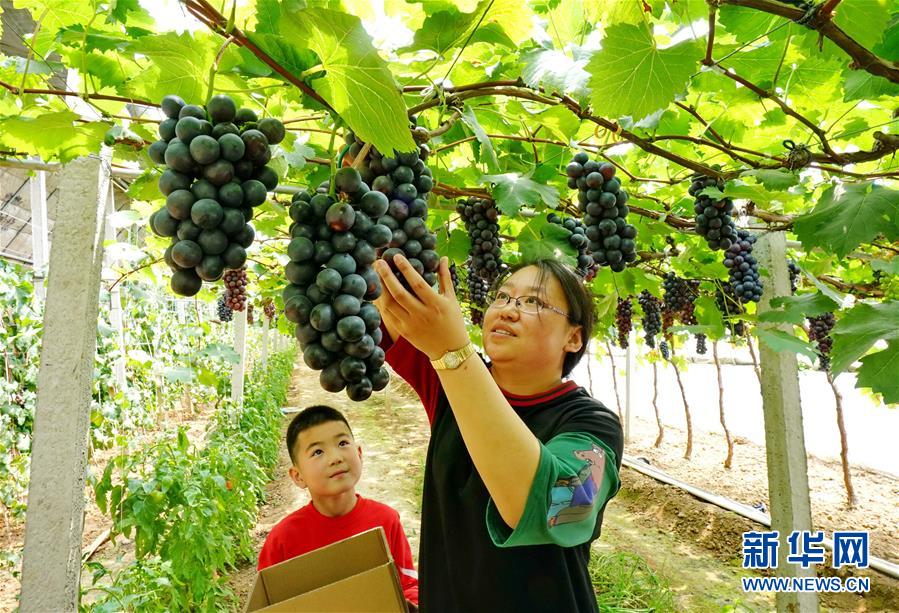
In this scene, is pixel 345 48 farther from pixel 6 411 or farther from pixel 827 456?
pixel 827 456

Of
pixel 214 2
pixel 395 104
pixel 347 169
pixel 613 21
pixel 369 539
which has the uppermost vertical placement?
pixel 613 21

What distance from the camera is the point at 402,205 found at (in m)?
1.12

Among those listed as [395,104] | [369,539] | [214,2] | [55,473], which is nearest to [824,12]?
[395,104]

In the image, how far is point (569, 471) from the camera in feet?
3.88

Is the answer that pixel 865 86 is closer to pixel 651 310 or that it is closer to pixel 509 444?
pixel 509 444

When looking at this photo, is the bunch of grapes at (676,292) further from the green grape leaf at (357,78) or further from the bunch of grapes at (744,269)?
the green grape leaf at (357,78)

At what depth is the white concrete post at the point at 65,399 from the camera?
6.43 feet

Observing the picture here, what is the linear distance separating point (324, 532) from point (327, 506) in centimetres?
13

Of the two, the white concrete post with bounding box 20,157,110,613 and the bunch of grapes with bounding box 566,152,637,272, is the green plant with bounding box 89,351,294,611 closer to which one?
the white concrete post with bounding box 20,157,110,613

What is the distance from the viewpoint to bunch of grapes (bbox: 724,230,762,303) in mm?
3795

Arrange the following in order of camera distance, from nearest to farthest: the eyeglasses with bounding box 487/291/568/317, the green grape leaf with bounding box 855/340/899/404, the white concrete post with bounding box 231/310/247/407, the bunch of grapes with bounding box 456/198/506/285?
1. the eyeglasses with bounding box 487/291/568/317
2. the green grape leaf with bounding box 855/340/899/404
3. the bunch of grapes with bounding box 456/198/506/285
4. the white concrete post with bounding box 231/310/247/407

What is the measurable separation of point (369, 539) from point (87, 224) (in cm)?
158

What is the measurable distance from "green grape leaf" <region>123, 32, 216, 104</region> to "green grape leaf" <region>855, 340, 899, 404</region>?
2.23 meters

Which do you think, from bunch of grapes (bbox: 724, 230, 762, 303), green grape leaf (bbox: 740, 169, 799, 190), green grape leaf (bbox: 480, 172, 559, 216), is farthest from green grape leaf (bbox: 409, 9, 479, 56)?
bunch of grapes (bbox: 724, 230, 762, 303)
